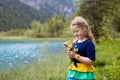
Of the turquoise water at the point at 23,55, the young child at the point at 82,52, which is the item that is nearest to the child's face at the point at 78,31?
the young child at the point at 82,52

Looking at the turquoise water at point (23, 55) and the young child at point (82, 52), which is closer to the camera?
the young child at point (82, 52)

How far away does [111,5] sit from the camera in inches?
1768

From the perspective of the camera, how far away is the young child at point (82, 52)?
20.7ft

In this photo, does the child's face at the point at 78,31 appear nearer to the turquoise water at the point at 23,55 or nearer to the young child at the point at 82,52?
the young child at the point at 82,52

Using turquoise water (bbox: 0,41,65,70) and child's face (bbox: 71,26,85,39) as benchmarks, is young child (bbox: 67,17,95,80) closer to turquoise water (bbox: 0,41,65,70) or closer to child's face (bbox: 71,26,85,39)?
child's face (bbox: 71,26,85,39)

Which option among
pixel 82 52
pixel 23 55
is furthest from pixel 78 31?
pixel 23 55

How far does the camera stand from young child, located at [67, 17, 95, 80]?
20.7 ft

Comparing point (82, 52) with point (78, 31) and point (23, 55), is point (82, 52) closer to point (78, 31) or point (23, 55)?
point (78, 31)

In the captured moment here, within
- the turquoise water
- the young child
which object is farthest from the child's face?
the turquoise water

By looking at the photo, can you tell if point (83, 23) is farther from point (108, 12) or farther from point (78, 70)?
point (108, 12)

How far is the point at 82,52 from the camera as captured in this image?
645 centimetres

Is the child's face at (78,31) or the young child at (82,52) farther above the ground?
the child's face at (78,31)

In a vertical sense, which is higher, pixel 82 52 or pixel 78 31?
pixel 78 31

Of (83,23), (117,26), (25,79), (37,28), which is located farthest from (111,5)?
(37,28)
